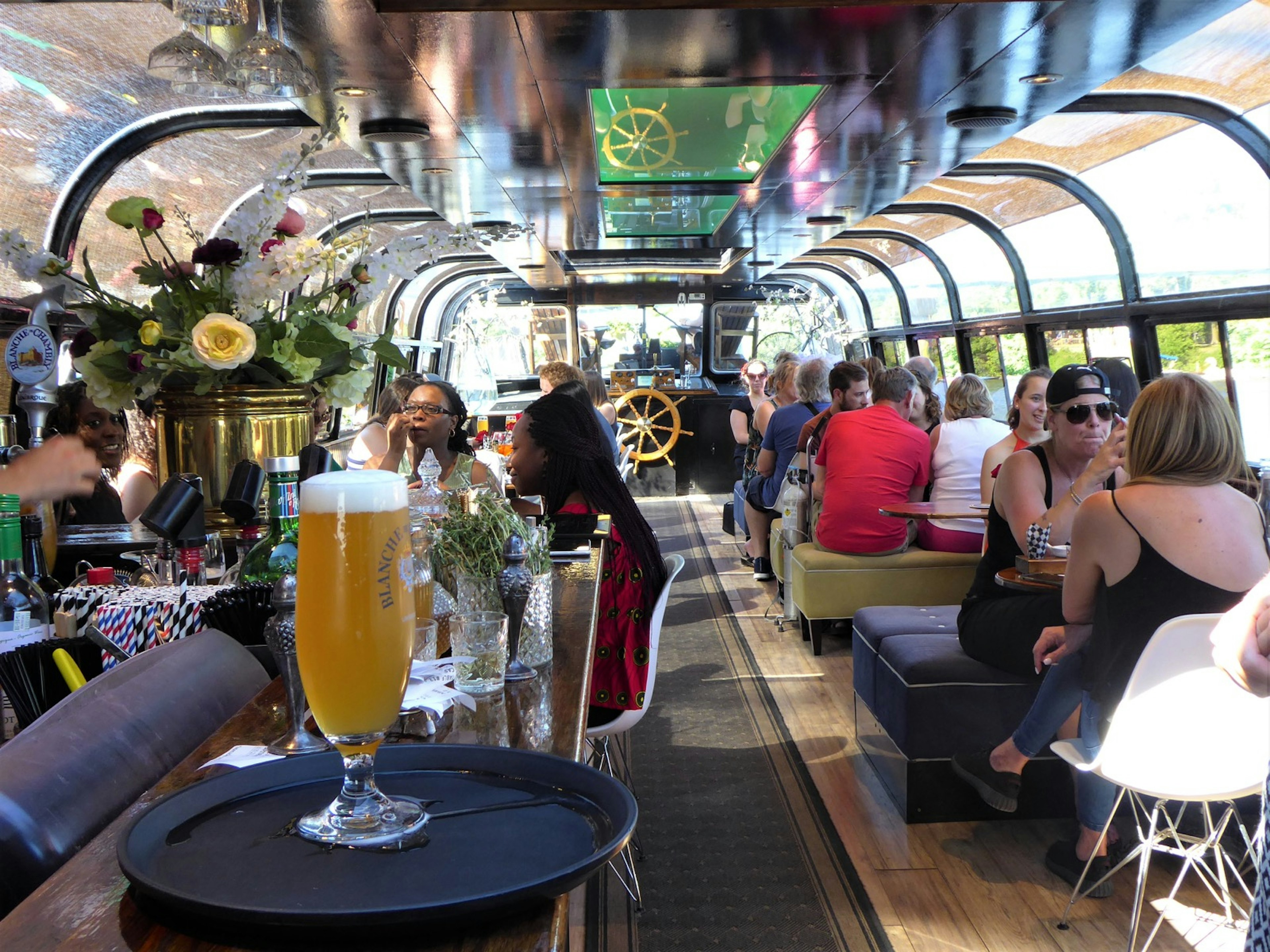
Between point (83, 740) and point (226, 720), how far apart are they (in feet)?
0.75

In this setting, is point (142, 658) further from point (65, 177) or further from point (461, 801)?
point (65, 177)

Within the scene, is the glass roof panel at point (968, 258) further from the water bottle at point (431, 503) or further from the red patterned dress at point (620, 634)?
the water bottle at point (431, 503)

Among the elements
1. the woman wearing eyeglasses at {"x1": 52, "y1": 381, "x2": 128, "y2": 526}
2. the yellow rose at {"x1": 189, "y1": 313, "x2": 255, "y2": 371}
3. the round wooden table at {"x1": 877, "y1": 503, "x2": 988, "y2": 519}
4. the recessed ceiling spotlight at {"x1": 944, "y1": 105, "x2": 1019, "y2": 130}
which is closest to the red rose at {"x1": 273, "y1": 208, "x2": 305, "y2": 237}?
the yellow rose at {"x1": 189, "y1": 313, "x2": 255, "y2": 371}

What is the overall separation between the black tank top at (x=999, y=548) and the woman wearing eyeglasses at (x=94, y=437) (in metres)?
2.95

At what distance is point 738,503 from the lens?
9211mm

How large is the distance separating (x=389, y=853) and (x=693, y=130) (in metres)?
5.32

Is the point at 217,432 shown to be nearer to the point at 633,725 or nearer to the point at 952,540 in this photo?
the point at 633,725

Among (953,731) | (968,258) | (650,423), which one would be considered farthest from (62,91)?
(650,423)

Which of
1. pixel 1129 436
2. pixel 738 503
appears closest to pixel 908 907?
pixel 1129 436

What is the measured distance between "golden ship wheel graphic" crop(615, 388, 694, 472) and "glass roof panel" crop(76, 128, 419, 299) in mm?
6161

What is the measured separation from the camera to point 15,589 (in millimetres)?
1634

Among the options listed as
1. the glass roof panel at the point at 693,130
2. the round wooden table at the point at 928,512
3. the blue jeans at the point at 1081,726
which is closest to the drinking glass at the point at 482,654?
the blue jeans at the point at 1081,726

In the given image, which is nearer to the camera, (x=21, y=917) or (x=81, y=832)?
(x=21, y=917)

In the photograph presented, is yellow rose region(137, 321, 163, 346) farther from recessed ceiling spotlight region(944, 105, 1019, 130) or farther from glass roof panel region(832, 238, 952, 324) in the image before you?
glass roof panel region(832, 238, 952, 324)
